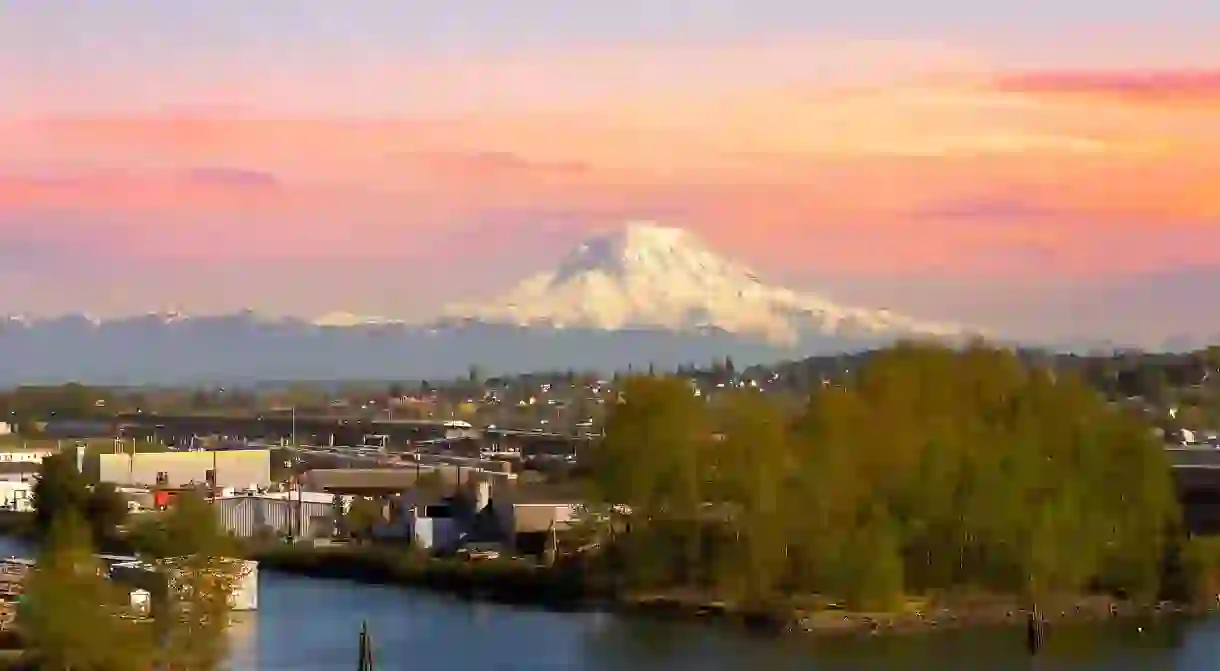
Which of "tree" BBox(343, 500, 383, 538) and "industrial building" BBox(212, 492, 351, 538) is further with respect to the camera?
"industrial building" BBox(212, 492, 351, 538)

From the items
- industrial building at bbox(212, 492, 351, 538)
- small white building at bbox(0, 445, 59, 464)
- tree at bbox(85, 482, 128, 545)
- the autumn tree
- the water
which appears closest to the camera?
the water

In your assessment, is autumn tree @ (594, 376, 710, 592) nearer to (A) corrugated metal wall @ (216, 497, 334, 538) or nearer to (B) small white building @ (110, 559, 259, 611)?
(B) small white building @ (110, 559, 259, 611)

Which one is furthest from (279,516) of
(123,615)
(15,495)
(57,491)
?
(123,615)

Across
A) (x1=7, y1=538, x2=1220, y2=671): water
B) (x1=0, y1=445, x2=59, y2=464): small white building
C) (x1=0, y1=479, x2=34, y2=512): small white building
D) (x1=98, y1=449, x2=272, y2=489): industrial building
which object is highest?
(x1=0, y1=445, x2=59, y2=464): small white building

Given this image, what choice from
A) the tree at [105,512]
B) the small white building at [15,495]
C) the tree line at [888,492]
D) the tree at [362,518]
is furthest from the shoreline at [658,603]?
the small white building at [15,495]

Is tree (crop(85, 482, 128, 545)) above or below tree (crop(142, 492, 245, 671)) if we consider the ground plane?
above

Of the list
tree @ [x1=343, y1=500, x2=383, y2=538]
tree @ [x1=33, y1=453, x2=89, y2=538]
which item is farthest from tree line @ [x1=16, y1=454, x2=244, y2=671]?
tree @ [x1=343, y1=500, x2=383, y2=538]

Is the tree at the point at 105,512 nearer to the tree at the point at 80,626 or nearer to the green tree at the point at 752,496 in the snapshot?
the green tree at the point at 752,496
